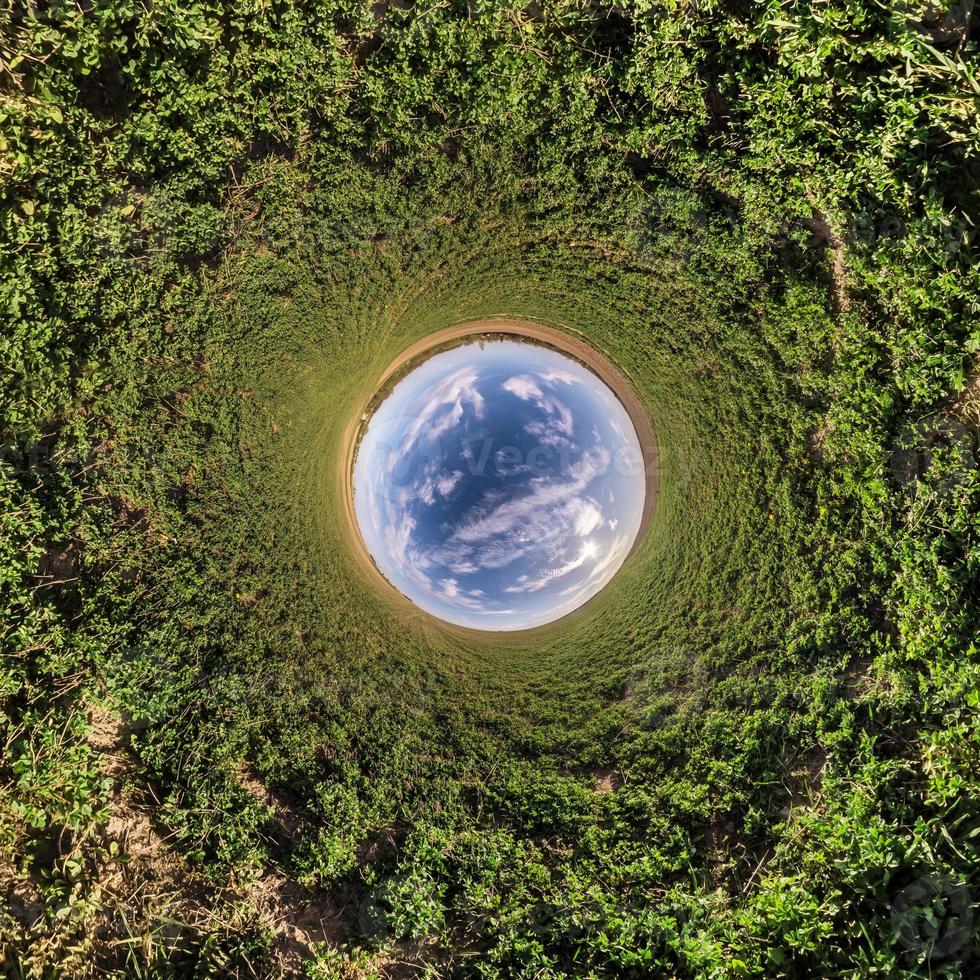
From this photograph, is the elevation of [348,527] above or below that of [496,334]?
below

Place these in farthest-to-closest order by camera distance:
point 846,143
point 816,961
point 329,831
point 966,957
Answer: point 329,831 → point 846,143 → point 816,961 → point 966,957

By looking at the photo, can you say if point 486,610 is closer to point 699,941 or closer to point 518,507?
point 518,507

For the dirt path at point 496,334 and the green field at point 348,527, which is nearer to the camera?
the green field at point 348,527

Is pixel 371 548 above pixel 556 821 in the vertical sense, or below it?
above

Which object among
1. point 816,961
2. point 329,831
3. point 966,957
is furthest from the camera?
point 329,831

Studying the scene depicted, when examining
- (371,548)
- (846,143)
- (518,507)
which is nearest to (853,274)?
(846,143)

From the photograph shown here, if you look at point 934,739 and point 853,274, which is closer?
point 934,739
